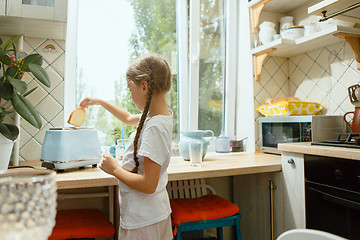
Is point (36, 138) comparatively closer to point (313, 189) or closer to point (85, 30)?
point (85, 30)

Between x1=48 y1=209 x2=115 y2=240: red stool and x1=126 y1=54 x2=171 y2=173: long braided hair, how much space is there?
1.33 feet

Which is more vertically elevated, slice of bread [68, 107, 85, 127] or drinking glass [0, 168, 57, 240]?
slice of bread [68, 107, 85, 127]

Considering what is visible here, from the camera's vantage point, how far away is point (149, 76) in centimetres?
110

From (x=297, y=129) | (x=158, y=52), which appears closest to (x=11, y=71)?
(x=158, y=52)

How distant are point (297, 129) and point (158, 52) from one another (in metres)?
1.16

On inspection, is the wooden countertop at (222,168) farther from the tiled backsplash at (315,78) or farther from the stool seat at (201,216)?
the tiled backsplash at (315,78)

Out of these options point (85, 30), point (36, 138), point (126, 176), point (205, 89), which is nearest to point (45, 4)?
point (85, 30)

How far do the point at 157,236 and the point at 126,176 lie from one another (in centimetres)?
29

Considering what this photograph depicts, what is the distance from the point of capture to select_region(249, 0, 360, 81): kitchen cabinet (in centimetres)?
178

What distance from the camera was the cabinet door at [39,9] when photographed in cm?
130

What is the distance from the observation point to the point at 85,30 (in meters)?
1.97

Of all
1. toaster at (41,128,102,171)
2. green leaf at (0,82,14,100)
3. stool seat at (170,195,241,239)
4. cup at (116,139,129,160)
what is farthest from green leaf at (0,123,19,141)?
stool seat at (170,195,241,239)

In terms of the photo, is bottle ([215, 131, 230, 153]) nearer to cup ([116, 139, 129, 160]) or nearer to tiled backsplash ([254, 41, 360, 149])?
tiled backsplash ([254, 41, 360, 149])

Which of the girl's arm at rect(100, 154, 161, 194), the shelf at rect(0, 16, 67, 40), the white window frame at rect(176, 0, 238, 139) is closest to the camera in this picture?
the girl's arm at rect(100, 154, 161, 194)
